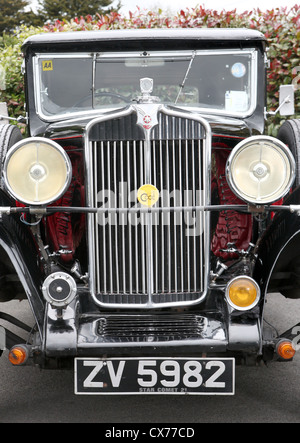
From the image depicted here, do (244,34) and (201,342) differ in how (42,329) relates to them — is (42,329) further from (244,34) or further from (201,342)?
(244,34)

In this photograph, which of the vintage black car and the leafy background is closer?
the vintage black car

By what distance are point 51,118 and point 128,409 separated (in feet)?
5.82

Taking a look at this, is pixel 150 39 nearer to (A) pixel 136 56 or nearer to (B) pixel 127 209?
(A) pixel 136 56

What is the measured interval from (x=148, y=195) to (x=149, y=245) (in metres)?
0.26

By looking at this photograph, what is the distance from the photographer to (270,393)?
3.43 meters

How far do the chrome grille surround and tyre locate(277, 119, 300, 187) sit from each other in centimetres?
62

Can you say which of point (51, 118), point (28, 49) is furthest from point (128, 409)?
point (28, 49)

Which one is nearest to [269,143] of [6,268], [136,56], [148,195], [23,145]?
[148,195]

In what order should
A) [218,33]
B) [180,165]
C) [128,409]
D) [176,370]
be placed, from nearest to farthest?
[176,370] → [180,165] → [128,409] → [218,33]

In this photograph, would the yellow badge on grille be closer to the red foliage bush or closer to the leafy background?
the leafy background

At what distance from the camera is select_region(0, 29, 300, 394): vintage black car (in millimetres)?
2648

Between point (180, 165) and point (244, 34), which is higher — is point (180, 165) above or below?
below

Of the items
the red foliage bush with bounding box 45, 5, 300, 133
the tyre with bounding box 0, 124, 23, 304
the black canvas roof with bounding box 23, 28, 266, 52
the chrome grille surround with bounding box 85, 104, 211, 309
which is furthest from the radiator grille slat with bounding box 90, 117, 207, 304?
the red foliage bush with bounding box 45, 5, 300, 133

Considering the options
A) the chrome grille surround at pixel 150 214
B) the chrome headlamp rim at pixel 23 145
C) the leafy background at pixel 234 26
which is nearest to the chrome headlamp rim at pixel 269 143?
the chrome grille surround at pixel 150 214
